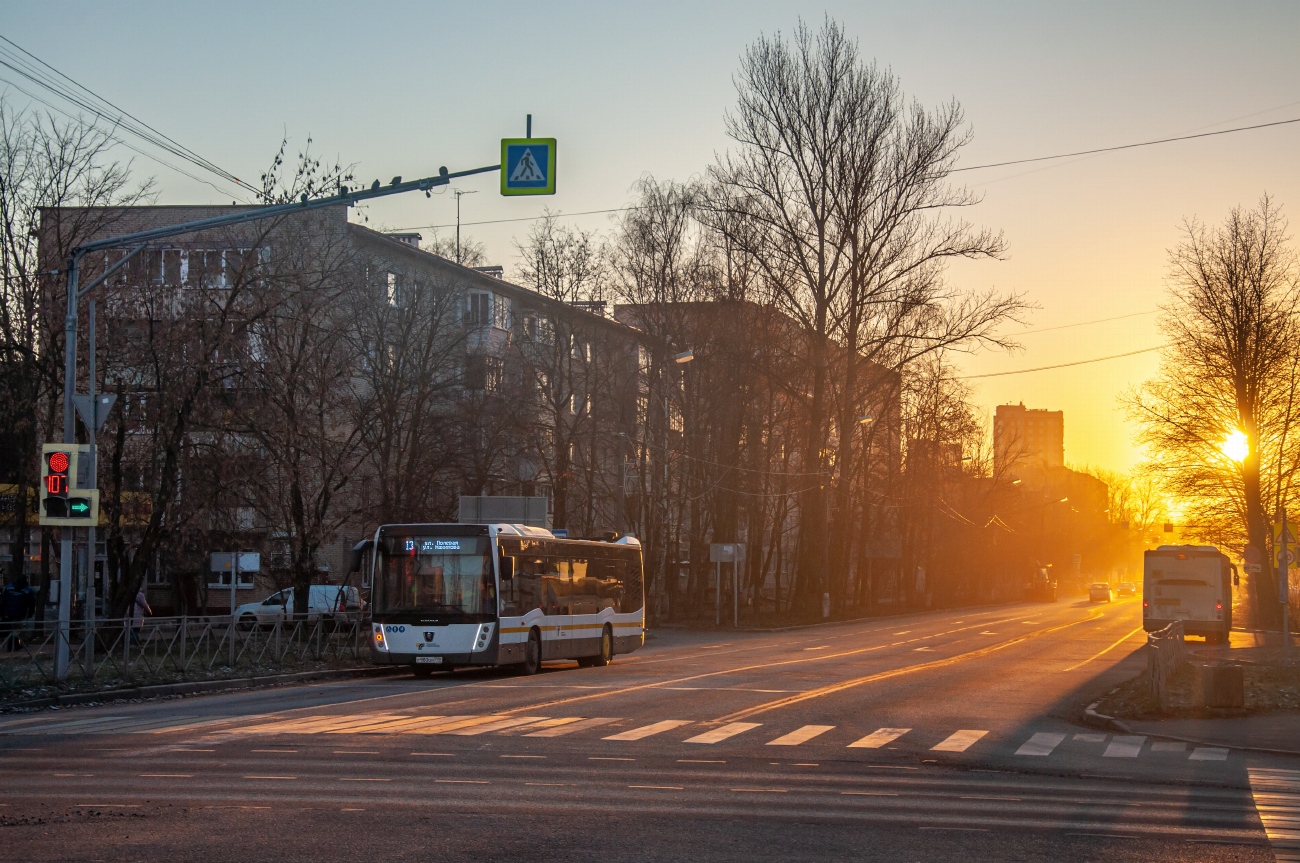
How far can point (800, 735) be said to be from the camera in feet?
53.7

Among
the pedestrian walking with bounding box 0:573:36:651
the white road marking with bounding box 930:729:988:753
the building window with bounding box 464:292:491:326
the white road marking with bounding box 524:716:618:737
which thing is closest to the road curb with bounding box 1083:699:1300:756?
the white road marking with bounding box 930:729:988:753

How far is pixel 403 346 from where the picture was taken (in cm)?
4069

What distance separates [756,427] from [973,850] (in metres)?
52.1

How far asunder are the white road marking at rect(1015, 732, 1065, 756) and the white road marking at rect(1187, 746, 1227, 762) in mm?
1504

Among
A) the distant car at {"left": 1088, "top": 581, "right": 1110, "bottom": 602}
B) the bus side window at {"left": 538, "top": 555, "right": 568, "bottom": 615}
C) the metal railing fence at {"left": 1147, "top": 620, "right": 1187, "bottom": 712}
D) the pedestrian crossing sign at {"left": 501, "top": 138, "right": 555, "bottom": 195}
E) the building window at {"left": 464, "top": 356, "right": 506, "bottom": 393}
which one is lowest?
the distant car at {"left": 1088, "top": 581, "right": 1110, "bottom": 602}

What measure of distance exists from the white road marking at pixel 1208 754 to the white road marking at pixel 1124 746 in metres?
0.60

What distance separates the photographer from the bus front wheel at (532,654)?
92.1 feet

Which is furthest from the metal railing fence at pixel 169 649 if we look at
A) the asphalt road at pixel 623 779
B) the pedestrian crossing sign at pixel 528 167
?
the pedestrian crossing sign at pixel 528 167

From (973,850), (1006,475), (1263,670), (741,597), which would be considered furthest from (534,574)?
(1006,475)

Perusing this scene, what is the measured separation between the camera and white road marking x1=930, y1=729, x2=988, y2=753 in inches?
599

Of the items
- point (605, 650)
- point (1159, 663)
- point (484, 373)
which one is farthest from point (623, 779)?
point (484, 373)

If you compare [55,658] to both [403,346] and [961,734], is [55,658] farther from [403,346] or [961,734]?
[403,346]

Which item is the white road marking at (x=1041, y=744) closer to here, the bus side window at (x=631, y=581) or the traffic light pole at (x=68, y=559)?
the traffic light pole at (x=68, y=559)

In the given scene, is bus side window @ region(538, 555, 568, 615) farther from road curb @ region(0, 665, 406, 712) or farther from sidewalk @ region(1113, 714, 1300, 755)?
sidewalk @ region(1113, 714, 1300, 755)
